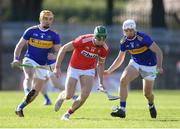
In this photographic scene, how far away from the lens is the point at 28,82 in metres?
22.0

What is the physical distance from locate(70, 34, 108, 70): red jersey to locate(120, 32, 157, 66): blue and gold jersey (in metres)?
1.07

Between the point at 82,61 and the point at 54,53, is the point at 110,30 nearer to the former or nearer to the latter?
the point at 54,53

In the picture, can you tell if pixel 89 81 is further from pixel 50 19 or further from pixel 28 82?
pixel 28 82

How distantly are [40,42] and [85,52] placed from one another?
7.87ft

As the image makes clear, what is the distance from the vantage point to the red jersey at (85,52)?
17.9 metres

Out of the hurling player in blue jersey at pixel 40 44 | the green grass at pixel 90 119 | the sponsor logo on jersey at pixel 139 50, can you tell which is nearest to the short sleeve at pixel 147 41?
the sponsor logo on jersey at pixel 139 50

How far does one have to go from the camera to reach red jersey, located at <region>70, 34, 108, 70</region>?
58.6 feet

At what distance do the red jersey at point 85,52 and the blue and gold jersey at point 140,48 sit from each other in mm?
1074

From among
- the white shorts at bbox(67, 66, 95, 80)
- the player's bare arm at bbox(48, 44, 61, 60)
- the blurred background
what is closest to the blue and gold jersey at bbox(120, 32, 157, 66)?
the white shorts at bbox(67, 66, 95, 80)

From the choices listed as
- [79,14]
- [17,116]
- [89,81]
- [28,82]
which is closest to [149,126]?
[89,81]

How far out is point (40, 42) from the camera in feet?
65.9

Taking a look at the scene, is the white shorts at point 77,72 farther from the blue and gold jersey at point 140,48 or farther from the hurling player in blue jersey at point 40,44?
the hurling player in blue jersey at point 40,44

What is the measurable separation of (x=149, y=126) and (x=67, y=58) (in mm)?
28953

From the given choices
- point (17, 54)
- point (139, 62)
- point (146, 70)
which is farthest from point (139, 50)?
point (17, 54)
